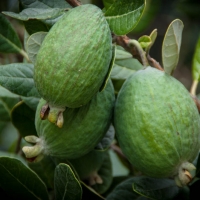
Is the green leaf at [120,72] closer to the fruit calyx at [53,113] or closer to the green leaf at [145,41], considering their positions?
the green leaf at [145,41]

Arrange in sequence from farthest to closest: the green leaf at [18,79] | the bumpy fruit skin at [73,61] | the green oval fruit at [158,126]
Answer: the green leaf at [18,79] < the green oval fruit at [158,126] < the bumpy fruit skin at [73,61]

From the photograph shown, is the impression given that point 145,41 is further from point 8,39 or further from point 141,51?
point 8,39

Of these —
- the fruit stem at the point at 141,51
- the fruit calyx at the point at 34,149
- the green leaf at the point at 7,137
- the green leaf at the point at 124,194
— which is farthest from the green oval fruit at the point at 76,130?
the green leaf at the point at 7,137

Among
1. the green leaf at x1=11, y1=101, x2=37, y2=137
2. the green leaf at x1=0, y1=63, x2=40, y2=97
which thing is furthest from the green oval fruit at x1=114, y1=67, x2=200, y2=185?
the green leaf at x1=11, y1=101, x2=37, y2=137

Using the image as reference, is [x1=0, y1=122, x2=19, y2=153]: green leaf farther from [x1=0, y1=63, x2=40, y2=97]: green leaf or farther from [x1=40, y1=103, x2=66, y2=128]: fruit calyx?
[x1=40, y1=103, x2=66, y2=128]: fruit calyx

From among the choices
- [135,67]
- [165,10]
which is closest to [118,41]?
[135,67]
